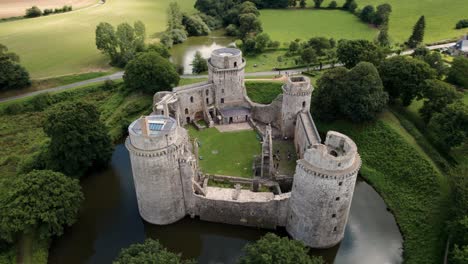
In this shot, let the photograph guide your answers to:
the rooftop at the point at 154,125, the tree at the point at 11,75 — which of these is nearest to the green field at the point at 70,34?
the tree at the point at 11,75

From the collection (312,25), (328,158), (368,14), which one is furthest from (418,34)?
(328,158)

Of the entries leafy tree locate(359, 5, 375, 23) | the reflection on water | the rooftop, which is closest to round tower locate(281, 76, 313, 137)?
the rooftop

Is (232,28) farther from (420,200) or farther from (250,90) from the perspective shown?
(420,200)

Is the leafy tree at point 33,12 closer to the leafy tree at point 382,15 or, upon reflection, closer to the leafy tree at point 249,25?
the leafy tree at point 249,25

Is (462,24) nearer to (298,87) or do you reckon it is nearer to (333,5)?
(333,5)

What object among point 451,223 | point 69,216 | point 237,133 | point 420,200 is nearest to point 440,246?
point 451,223

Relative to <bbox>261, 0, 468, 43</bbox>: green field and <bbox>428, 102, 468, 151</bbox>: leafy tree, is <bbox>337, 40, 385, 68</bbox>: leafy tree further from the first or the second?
<bbox>261, 0, 468, 43</bbox>: green field
